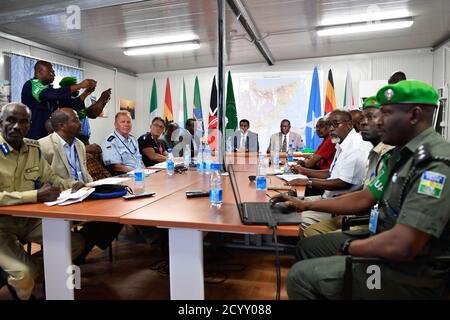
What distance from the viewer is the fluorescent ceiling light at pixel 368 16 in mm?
5082

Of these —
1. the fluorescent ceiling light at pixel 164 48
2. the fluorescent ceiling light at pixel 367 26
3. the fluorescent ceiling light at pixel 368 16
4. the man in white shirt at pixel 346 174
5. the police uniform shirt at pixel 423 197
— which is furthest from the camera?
the fluorescent ceiling light at pixel 164 48

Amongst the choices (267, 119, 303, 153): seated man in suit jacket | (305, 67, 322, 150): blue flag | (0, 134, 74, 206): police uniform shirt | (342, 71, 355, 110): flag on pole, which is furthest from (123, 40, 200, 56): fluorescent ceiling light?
(0, 134, 74, 206): police uniform shirt

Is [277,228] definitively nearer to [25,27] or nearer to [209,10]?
[209,10]

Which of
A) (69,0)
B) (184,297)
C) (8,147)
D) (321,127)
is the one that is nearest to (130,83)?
(69,0)

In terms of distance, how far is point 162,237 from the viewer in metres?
2.51

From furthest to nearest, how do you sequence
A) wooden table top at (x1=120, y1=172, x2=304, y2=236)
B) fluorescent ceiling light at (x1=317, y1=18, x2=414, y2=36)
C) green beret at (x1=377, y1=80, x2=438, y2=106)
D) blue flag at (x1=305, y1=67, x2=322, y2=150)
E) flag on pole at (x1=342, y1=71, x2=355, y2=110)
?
blue flag at (x1=305, y1=67, x2=322, y2=150) < flag on pole at (x1=342, y1=71, x2=355, y2=110) < fluorescent ceiling light at (x1=317, y1=18, x2=414, y2=36) < wooden table top at (x1=120, y1=172, x2=304, y2=236) < green beret at (x1=377, y1=80, x2=438, y2=106)

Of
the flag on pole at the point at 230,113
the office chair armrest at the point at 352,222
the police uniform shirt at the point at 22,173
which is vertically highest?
the flag on pole at the point at 230,113

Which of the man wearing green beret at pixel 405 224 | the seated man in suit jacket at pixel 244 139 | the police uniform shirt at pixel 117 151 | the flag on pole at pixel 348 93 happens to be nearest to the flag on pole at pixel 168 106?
the seated man in suit jacket at pixel 244 139

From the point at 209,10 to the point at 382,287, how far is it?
15.0 ft

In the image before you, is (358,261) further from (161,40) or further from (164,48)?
(164,48)

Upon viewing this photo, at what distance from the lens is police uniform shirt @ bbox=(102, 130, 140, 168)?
11.8 ft

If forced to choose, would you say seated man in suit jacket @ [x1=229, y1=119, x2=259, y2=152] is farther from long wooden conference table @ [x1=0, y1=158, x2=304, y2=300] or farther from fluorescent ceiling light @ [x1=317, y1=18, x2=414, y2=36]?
long wooden conference table @ [x1=0, y1=158, x2=304, y2=300]

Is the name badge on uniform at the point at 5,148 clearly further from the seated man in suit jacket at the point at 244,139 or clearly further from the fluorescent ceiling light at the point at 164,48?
the seated man in suit jacket at the point at 244,139

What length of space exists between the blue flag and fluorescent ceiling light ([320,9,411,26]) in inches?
102
